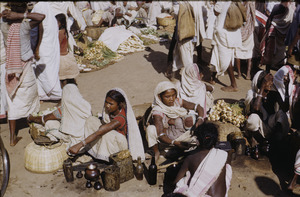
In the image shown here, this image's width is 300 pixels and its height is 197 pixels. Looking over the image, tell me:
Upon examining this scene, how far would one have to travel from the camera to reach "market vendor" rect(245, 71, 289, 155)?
4.51 metres

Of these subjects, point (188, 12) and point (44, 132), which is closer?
point (44, 132)

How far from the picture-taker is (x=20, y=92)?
488 centimetres

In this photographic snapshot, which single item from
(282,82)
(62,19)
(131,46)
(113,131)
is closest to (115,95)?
→ (113,131)

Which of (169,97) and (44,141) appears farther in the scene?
(169,97)

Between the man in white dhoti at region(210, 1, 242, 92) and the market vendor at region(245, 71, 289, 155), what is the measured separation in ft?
6.76

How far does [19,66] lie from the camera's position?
471cm

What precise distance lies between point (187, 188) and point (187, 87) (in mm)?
2499

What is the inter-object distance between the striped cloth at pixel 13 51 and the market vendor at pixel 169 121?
226cm

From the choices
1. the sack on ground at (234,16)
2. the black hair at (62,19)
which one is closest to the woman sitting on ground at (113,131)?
the black hair at (62,19)

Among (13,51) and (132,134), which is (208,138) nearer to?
(132,134)

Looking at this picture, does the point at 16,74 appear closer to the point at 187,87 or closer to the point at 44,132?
the point at 44,132

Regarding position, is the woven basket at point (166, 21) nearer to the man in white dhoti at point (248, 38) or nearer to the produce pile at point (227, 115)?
the man in white dhoti at point (248, 38)

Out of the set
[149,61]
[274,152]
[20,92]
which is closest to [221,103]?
[274,152]

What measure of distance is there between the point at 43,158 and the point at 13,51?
1788 mm
